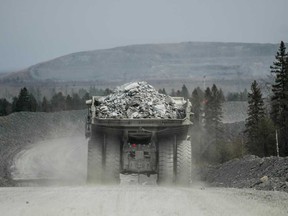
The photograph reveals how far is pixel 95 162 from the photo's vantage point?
1936 centimetres

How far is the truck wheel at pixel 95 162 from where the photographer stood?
63.5 ft

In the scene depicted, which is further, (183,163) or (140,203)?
(183,163)

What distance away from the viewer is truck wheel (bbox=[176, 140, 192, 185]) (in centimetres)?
1955

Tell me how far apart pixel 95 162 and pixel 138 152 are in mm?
1597

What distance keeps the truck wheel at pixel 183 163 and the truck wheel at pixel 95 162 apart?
113 inches

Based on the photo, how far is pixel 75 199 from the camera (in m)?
13.0

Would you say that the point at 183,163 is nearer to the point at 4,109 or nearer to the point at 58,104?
the point at 4,109

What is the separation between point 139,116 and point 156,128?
0.98 meters

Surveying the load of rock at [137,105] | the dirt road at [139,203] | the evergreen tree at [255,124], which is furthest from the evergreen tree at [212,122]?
the dirt road at [139,203]

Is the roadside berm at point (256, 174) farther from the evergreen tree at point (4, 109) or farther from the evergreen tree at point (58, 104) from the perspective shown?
the evergreen tree at point (58, 104)

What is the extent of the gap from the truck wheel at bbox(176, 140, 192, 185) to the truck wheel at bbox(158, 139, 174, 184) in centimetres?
39

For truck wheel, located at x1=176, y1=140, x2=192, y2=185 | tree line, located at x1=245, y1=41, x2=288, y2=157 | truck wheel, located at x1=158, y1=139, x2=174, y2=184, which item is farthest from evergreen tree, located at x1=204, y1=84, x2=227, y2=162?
truck wheel, located at x1=158, y1=139, x2=174, y2=184

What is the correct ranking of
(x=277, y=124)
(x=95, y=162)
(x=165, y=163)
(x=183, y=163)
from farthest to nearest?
(x=277, y=124) → (x=183, y=163) → (x=95, y=162) → (x=165, y=163)

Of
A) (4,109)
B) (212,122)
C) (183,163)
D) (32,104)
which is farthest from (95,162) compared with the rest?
(4,109)
